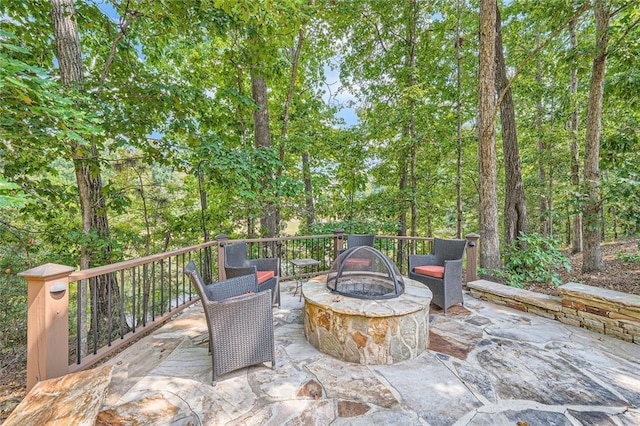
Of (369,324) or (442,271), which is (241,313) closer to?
(369,324)

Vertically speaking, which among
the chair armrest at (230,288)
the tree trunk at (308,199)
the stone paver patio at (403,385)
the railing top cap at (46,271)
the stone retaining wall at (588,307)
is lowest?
the stone paver patio at (403,385)

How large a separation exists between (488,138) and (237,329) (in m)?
4.82

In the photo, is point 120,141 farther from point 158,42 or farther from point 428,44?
point 428,44

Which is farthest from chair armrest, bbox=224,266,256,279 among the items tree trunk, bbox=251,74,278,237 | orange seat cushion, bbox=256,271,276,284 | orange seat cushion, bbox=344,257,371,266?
tree trunk, bbox=251,74,278,237

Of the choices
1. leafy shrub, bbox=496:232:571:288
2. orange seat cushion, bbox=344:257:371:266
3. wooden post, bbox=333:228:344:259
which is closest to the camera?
orange seat cushion, bbox=344:257:371:266

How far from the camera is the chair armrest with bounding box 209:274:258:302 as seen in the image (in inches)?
108

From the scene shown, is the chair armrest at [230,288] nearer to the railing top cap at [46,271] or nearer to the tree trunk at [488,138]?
the railing top cap at [46,271]

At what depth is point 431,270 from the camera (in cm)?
387

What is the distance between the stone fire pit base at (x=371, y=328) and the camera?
2525 mm

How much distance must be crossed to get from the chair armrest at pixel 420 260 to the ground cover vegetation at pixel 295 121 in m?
1.29

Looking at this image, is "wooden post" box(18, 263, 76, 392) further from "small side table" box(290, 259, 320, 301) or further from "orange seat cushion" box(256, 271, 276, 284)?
"small side table" box(290, 259, 320, 301)

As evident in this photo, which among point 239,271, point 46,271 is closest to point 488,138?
point 239,271

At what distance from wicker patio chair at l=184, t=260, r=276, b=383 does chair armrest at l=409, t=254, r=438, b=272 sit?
2.56 metres

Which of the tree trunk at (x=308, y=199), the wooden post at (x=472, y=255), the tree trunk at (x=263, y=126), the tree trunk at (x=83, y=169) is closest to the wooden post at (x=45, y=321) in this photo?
the tree trunk at (x=83, y=169)
